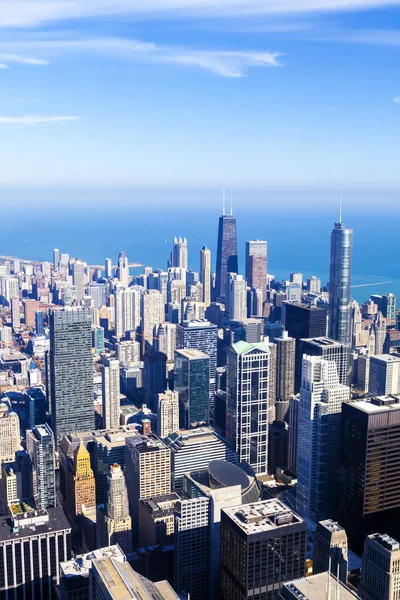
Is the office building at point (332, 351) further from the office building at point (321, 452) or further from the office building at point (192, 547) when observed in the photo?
the office building at point (192, 547)

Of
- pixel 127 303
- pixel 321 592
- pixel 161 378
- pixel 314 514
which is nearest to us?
pixel 321 592

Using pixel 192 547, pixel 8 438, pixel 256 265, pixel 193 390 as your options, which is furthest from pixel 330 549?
pixel 256 265

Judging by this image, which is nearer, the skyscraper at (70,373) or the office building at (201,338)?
the skyscraper at (70,373)

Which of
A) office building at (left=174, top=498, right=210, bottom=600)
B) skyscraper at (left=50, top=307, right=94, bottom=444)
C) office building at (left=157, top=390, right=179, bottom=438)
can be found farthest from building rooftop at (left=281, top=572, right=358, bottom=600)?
skyscraper at (left=50, top=307, right=94, bottom=444)

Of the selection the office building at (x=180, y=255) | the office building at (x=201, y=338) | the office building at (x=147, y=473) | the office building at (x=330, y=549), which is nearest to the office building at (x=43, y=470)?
the office building at (x=147, y=473)

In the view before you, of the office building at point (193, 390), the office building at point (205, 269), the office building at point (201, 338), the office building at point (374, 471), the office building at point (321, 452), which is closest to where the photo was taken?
the office building at point (374, 471)

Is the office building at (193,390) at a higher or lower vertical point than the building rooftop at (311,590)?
lower

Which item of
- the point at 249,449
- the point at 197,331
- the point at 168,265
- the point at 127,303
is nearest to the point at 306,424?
the point at 249,449

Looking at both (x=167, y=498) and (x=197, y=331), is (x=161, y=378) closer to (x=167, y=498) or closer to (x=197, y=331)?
(x=197, y=331)
